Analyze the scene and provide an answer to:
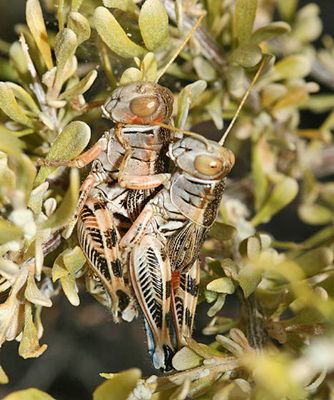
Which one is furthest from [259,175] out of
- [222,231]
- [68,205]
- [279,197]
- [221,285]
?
[68,205]

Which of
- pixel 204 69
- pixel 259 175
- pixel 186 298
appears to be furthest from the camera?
pixel 259 175

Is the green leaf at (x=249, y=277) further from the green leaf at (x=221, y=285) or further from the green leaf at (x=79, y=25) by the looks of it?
the green leaf at (x=79, y=25)

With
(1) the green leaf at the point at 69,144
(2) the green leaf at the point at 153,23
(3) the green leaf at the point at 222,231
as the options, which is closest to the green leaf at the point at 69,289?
(1) the green leaf at the point at 69,144

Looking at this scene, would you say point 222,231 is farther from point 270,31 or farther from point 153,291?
point 270,31

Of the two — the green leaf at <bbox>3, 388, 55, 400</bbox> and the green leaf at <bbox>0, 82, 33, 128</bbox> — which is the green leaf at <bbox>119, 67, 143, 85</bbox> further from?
the green leaf at <bbox>3, 388, 55, 400</bbox>

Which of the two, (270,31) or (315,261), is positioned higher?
(270,31)
